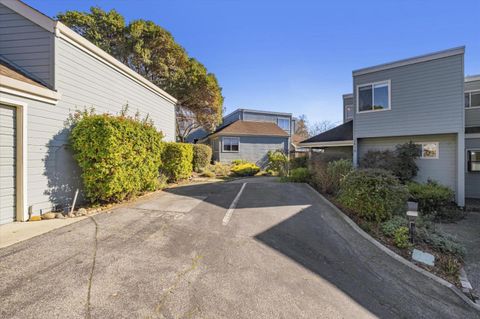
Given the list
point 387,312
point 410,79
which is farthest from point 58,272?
point 410,79

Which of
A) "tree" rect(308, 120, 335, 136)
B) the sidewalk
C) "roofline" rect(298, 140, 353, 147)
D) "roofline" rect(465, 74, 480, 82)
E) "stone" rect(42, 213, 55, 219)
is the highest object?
"tree" rect(308, 120, 335, 136)

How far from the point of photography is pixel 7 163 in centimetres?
472

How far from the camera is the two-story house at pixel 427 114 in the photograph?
9148 mm

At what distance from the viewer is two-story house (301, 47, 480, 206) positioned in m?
9.15

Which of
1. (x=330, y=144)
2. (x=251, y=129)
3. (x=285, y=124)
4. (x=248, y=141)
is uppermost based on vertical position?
(x=285, y=124)

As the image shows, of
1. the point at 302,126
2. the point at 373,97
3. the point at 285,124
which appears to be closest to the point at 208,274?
the point at 373,97

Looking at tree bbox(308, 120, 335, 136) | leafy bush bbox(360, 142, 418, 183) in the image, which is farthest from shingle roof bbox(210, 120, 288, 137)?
tree bbox(308, 120, 335, 136)

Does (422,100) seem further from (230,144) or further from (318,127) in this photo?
(318,127)

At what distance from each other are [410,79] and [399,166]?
4.18 metres

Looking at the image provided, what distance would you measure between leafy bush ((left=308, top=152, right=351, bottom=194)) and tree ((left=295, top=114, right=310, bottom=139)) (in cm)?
3411

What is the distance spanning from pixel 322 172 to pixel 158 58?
15.9 metres

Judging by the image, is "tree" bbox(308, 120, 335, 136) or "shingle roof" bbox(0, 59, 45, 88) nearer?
"shingle roof" bbox(0, 59, 45, 88)

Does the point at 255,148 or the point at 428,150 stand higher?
the point at 255,148

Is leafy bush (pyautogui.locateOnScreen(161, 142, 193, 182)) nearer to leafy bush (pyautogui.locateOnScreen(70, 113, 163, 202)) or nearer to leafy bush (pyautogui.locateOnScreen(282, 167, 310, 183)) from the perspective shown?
leafy bush (pyautogui.locateOnScreen(70, 113, 163, 202))
